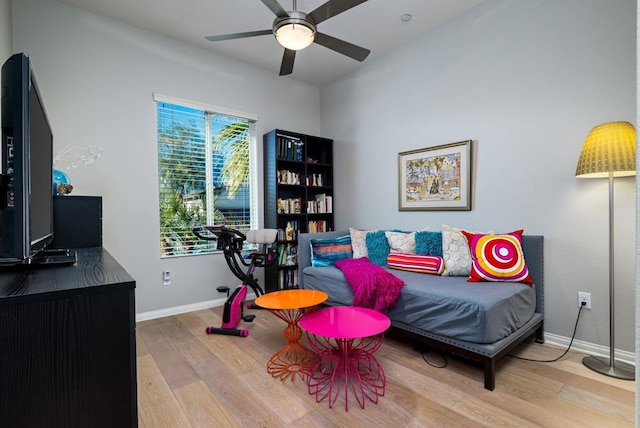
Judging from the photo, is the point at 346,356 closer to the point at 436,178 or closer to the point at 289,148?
the point at 436,178

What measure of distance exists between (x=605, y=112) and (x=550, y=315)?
159 centimetres

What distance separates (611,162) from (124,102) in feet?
13.3

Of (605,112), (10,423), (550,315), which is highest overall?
(605,112)

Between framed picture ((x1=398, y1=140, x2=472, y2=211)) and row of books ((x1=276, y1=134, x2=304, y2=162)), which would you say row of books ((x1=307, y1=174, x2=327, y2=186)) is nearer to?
row of books ((x1=276, y1=134, x2=304, y2=162))

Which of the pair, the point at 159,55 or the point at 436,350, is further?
the point at 159,55

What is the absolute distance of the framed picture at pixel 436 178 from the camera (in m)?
2.98

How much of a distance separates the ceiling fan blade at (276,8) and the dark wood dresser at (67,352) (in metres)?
1.87

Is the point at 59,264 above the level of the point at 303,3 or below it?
below

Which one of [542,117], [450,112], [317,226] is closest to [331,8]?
[450,112]

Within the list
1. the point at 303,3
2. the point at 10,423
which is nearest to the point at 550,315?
the point at 10,423

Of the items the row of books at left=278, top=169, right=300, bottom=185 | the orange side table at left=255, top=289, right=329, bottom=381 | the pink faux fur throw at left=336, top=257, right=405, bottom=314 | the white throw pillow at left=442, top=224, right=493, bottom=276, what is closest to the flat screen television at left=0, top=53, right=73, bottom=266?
the orange side table at left=255, top=289, right=329, bottom=381

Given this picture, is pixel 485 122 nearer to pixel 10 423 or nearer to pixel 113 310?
pixel 113 310

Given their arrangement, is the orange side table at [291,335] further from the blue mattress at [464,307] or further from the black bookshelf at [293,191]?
the black bookshelf at [293,191]

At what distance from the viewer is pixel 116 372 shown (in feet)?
2.58
